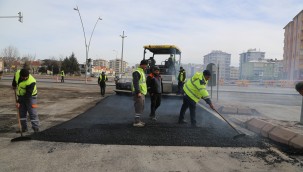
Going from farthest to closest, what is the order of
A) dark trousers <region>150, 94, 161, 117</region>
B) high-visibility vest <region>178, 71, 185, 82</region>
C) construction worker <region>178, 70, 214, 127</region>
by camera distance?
1. high-visibility vest <region>178, 71, 185, 82</region>
2. dark trousers <region>150, 94, 161, 117</region>
3. construction worker <region>178, 70, 214, 127</region>

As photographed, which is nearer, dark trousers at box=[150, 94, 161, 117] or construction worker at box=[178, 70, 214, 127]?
construction worker at box=[178, 70, 214, 127]

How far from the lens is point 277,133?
5.58 m

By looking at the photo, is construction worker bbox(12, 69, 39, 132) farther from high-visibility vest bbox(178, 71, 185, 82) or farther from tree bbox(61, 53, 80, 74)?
tree bbox(61, 53, 80, 74)

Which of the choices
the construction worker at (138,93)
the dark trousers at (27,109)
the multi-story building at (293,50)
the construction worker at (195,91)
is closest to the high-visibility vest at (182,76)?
the construction worker at (195,91)

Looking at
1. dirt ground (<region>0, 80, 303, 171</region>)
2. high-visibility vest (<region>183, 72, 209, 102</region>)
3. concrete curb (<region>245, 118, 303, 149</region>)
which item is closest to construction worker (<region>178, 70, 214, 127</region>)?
high-visibility vest (<region>183, 72, 209, 102</region>)

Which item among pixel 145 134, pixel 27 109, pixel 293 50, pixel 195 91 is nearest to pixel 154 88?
pixel 195 91

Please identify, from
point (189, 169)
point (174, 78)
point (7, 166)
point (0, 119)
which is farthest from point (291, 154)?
point (174, 78)

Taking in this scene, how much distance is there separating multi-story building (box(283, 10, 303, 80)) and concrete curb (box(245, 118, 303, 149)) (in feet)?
127

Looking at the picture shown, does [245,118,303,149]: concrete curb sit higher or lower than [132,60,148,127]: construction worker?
lower

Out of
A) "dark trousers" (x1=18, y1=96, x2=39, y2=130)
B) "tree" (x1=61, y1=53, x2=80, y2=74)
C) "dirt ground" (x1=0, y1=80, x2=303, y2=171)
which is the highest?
"tree" (x1=61, y1=53, x2=80, y2=74)

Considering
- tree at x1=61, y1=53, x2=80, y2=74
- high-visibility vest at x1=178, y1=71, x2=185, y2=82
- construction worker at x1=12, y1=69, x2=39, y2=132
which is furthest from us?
tree at x1=61, y1=53, x2=80, y2=74

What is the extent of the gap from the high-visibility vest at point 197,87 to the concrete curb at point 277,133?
1.36 meters

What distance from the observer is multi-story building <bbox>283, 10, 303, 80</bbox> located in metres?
40.6

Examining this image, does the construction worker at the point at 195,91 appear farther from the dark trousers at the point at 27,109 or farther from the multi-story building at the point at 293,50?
the multi-story building at the point at 293,50
